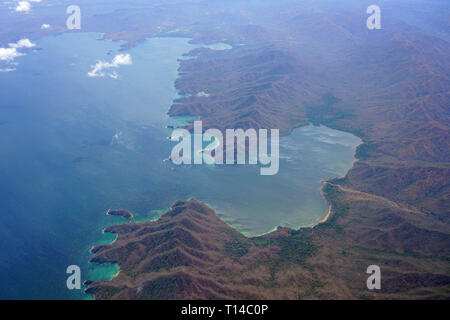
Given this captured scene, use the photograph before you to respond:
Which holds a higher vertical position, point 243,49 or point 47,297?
point 243,49

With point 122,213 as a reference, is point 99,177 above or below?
above

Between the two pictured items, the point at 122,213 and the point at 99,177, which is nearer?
the point at 122,213

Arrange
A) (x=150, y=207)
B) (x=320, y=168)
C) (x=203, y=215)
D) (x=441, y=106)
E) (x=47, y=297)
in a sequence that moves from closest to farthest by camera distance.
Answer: (x=47, y=297)
(x=203, y=215)
(x=150, y=207)
(x=320, y=168)
(x=441, y=106)

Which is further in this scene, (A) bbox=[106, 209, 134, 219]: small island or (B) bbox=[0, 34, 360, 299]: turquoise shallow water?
(A) bbox=[106, 209, 134, 219]: small island

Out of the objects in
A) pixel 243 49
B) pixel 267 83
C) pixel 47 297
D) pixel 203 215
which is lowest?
pixel 47 297

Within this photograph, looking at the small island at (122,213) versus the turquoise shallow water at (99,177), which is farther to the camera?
the small island at (122,213)

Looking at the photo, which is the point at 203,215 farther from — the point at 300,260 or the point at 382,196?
the point at 382,196

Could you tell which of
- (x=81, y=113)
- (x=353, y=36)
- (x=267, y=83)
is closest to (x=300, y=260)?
(x=267, y=83)

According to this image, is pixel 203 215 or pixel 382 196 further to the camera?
pixel 382 196
